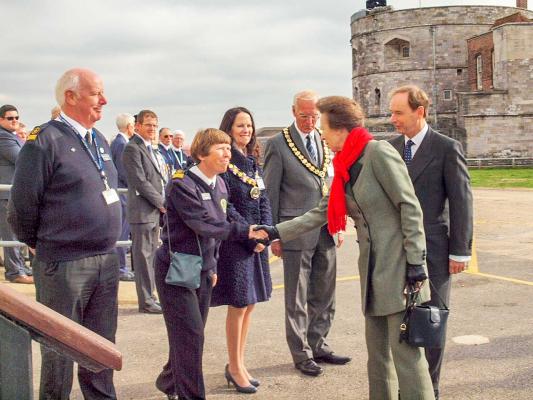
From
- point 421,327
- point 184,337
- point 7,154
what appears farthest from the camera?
point 7,154

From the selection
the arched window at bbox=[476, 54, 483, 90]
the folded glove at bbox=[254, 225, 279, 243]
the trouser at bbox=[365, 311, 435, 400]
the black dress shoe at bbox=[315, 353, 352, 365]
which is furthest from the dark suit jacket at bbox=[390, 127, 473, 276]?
the arched window at bbox=[476, 54, 483, 90]

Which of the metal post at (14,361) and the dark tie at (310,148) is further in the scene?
the dark tie at (310,148)

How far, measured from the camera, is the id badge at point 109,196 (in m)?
4.14

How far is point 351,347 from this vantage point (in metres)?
6.08

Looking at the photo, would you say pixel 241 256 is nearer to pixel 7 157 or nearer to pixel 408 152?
pixel 408 152

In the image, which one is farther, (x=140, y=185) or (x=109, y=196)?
(x=140, y=185)

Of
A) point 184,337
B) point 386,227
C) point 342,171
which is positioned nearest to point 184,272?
point 184,337

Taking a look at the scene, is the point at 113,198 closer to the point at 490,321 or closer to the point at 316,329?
the point at 316,329

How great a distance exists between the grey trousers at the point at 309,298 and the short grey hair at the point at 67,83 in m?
2.28

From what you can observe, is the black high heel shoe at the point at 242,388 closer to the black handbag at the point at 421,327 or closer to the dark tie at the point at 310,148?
the black handbag at the point at 421,327

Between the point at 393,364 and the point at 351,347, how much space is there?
6.91 feet

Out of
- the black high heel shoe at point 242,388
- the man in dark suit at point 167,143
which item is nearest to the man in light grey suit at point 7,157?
the man in dark suit at point 167,143

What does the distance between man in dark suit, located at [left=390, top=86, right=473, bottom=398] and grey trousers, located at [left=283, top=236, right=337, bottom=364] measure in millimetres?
1247

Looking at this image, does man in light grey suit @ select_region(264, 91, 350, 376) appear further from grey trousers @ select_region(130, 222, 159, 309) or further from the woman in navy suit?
grey trousers @ select_region(130, 222, 159, 309)
